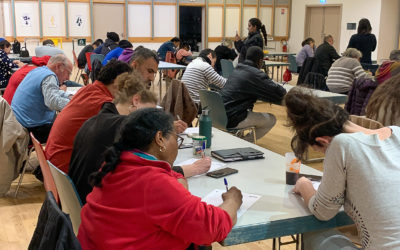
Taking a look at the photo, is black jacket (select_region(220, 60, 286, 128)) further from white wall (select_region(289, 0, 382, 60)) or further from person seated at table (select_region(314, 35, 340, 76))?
white wall (select_region(289, 0, 382, 60))

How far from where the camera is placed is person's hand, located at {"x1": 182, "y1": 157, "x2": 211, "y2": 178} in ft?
7.30

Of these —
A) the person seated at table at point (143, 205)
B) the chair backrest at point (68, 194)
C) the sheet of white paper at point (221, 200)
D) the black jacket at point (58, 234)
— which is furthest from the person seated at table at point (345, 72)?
the black jacket at point (58, 234)

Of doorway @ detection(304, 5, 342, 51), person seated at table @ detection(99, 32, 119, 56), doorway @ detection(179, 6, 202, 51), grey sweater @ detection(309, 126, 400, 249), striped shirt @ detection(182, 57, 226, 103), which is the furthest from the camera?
doorway @ detection(179, 6, 202, 51)

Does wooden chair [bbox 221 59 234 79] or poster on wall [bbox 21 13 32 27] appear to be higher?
poster on wall [bbox 21 13 32 27]

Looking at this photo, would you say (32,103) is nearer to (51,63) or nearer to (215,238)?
(51,63)

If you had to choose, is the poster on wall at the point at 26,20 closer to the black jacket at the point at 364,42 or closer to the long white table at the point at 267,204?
the black jacket at the point at 364,42

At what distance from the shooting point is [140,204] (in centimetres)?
150

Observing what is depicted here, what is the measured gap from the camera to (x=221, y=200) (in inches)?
75.1

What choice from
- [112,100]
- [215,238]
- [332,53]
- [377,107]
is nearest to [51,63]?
[112,100]

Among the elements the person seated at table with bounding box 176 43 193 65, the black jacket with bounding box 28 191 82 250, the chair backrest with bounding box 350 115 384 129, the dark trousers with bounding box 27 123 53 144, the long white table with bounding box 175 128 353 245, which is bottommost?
the dark trousers with bounding box 27 123 53 144

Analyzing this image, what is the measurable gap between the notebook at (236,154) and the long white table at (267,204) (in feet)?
0.13

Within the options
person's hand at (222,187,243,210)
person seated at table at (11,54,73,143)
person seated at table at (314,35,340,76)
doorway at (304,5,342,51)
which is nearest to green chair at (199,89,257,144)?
person seated at table at (11,54,73,143)

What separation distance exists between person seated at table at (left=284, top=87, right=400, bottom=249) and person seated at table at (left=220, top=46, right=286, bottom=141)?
2.86 metres

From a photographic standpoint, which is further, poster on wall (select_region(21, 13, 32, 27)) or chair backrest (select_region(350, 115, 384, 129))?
poster on wall (select_region(21, 13, 32, 27))
